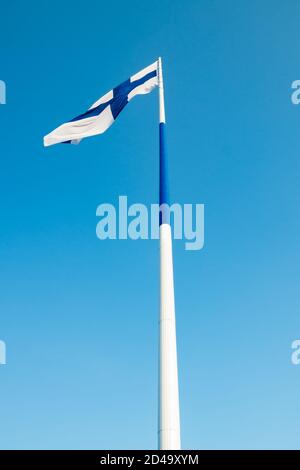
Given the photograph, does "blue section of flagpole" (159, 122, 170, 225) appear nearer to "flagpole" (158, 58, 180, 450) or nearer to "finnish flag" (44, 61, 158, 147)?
"flagpole" (158, 58, 180, 450)

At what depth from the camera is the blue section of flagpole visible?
54.7 feet

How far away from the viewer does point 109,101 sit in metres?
22.0

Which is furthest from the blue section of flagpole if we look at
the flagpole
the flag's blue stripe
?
the flag's blue stripe

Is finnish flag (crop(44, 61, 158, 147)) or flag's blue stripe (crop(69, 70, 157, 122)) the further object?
flag's blue stripe (crop(69, 70, 157, 122))

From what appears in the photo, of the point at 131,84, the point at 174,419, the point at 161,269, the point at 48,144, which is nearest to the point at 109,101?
the point at 131,84

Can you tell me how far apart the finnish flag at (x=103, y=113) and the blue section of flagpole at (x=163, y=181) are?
3.01 meters

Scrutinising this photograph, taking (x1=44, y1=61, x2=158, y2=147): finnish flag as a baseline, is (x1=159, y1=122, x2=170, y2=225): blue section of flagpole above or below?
below

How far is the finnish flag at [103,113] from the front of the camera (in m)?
21.5

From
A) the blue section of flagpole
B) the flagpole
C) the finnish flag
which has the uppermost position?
the finnish flag

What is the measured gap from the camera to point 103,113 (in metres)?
21.9

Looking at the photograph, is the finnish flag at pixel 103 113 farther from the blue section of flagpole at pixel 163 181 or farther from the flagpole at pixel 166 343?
the flagpole at pixel 166 343

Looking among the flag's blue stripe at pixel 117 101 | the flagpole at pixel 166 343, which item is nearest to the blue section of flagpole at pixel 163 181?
the flagpole at pixel 166 343

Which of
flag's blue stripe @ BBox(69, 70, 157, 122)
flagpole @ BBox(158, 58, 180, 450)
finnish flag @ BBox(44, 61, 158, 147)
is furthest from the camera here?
flag's blue stripe @ BBox(69, 70, 157, 122)
